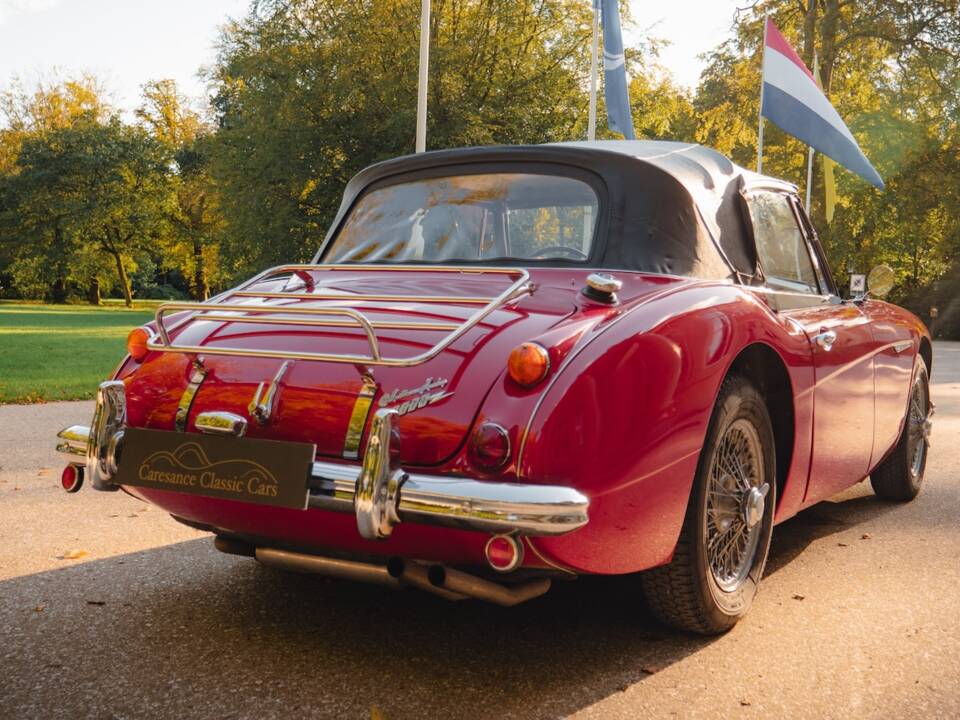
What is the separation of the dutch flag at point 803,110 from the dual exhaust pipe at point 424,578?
8.02 m

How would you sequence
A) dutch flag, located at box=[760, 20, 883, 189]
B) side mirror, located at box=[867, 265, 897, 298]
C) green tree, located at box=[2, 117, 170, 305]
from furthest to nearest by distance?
green tree, located at box=[2, 117, 170, 305]
dutch flag, located at box=[760, 20, 883, 189]
side mirror, located at box=[867, 265, 897, 298]

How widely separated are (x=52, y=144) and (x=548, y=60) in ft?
98.4

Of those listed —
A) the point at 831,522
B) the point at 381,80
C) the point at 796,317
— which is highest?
the point at 381,80

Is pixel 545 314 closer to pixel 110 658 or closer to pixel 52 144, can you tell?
pixel 110 658

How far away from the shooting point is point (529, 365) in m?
2.61

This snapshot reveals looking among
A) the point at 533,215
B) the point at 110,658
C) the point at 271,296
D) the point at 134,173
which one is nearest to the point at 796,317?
the point at 533,215

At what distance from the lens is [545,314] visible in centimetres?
290

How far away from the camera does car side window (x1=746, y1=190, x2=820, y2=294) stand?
13.3ft

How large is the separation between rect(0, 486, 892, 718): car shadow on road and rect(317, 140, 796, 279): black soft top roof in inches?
46.0

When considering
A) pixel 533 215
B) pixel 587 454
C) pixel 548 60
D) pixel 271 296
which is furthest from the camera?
pixel 548 60

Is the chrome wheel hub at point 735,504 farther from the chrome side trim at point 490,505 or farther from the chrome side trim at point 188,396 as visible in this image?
the chrome side trim at point 188,396

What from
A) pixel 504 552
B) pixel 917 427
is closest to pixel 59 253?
pixel 917 427

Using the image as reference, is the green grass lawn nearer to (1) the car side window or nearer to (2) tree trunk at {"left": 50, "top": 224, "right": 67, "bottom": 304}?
(1) the car side window

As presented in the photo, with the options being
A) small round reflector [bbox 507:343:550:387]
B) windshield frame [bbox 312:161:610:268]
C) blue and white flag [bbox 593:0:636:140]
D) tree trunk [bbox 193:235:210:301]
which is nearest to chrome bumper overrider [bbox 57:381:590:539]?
small round reflector [bbox 507:343:550:387]
